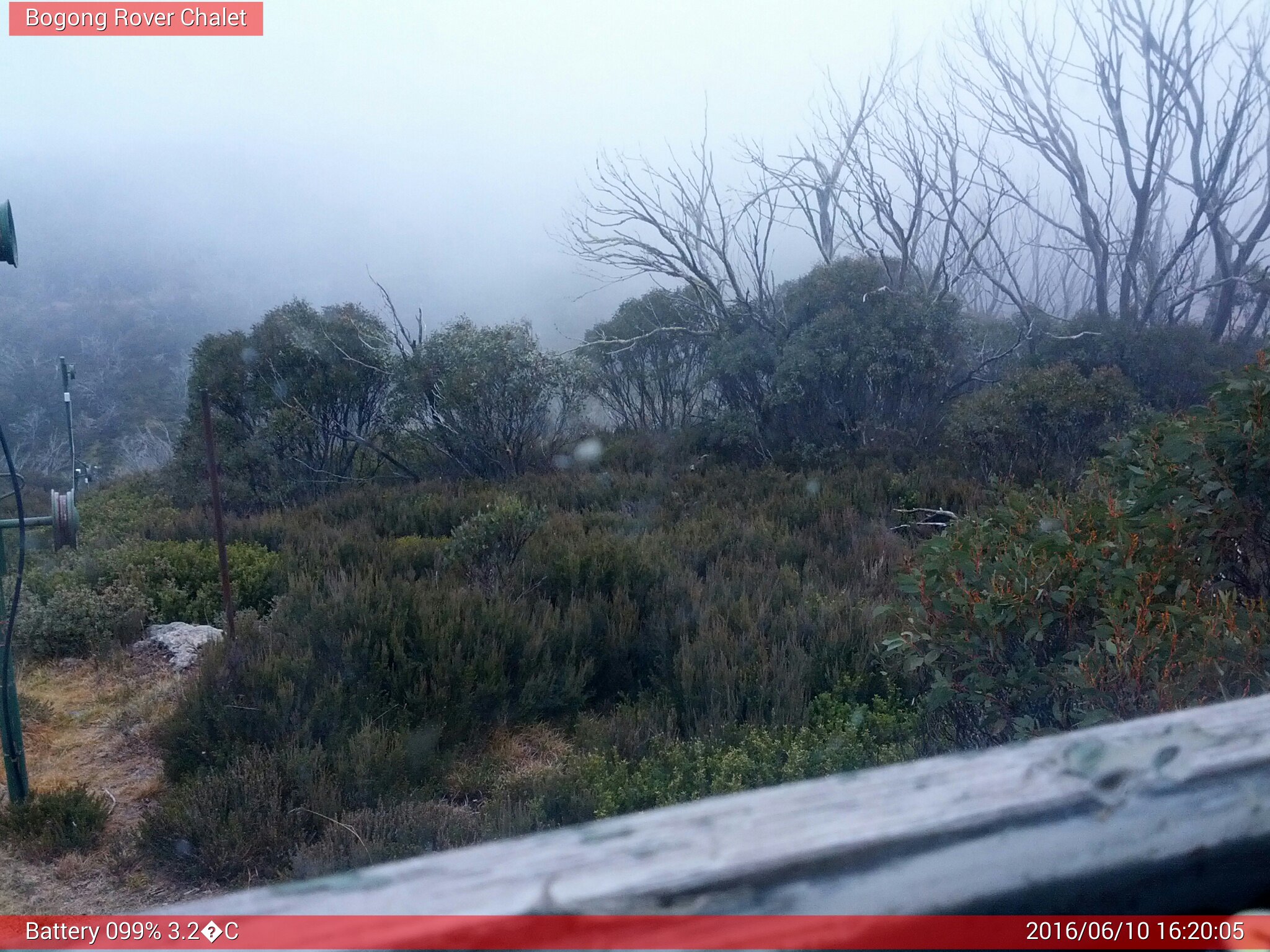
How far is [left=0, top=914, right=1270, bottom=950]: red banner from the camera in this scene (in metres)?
0.64

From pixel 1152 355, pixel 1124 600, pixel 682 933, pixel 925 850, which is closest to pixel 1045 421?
pixel 1152 355

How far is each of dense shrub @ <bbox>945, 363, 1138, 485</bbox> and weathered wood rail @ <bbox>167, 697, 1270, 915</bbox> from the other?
8.88 metres

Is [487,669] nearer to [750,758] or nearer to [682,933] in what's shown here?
[750,758]

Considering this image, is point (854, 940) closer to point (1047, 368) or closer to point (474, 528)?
point (474, 528)

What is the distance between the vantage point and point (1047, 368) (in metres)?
9.97

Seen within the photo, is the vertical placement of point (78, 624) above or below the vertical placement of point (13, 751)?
above

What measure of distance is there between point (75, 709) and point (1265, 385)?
5.55 m

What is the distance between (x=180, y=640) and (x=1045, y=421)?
Result: 808 centimetres

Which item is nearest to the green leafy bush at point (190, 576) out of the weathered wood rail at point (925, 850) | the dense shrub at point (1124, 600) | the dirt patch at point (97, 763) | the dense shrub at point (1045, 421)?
the dirt patch at point (97, 763)

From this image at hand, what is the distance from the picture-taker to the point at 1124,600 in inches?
108

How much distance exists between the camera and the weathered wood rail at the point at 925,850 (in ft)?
2.25

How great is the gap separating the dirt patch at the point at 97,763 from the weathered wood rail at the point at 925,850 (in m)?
2.99

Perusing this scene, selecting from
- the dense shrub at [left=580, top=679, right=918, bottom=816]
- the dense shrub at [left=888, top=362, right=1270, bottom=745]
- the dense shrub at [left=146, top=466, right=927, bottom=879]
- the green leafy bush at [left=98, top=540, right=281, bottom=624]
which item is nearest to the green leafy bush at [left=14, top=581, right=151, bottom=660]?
the green leafy bush at [left=98, top=540, right=281, bottom=624]

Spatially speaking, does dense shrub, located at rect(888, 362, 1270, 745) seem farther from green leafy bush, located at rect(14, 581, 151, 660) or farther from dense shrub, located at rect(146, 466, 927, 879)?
green leafy bush, located at rect(14, 581, 151, 660)
